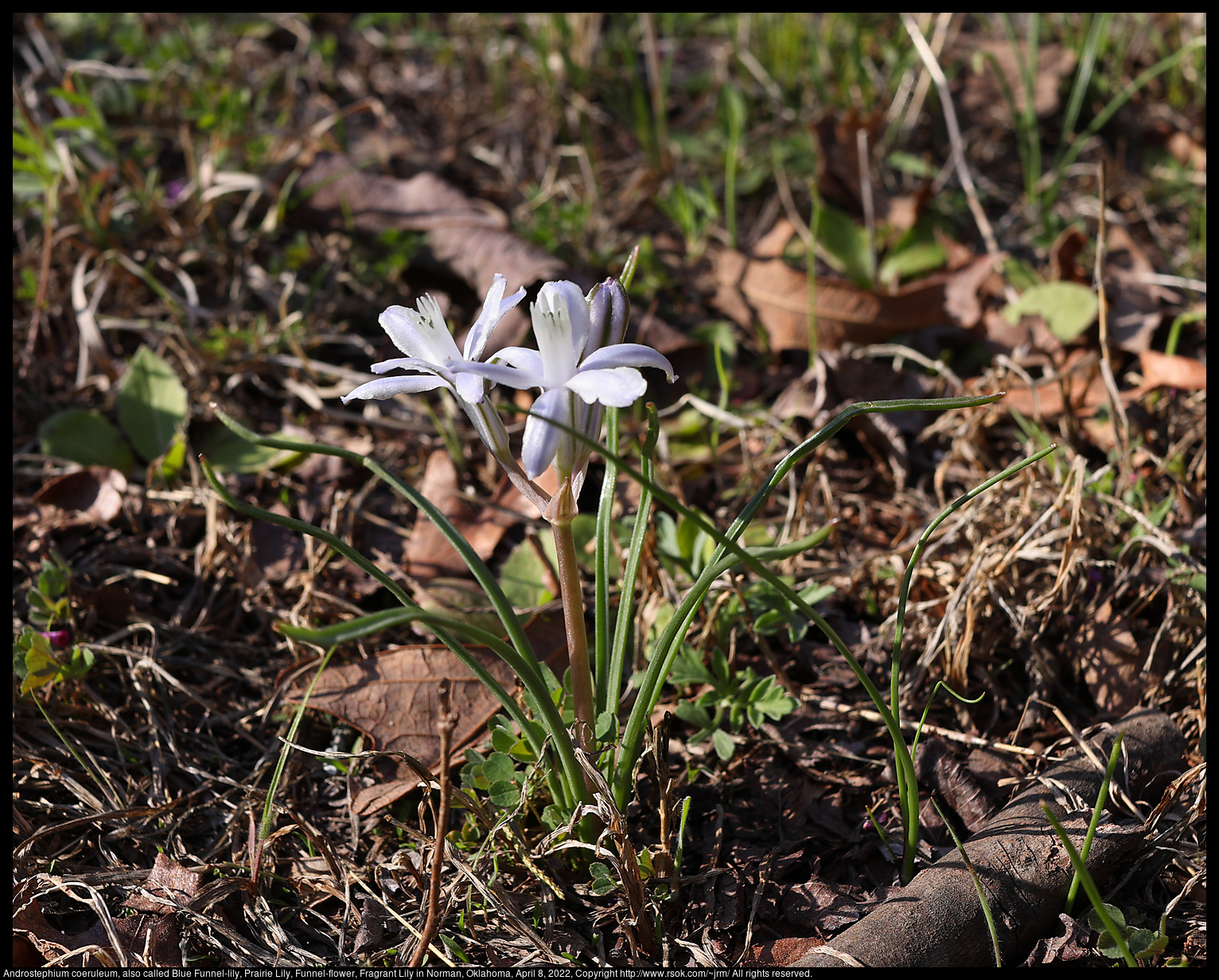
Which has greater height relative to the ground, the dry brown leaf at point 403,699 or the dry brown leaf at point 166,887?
the dry brown leaf at point 403,699

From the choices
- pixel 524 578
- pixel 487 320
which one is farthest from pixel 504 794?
pixel 487 320

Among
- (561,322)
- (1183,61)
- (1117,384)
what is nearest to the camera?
(561,322)

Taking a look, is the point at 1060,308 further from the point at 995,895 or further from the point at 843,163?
the point at 995,895

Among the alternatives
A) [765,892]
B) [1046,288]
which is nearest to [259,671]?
[765,892]

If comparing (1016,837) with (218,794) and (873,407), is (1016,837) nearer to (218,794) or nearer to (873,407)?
(873,407)

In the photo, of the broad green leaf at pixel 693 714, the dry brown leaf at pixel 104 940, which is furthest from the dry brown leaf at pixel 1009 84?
the dry brown leaf at pixel 104 940

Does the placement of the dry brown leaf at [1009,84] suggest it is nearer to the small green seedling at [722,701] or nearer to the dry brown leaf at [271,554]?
the small green seedling at [722,701]
